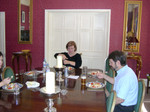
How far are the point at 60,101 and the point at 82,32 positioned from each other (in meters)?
3.70

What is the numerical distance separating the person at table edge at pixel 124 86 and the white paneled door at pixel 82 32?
2.99 meters

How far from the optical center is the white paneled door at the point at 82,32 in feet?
16.6

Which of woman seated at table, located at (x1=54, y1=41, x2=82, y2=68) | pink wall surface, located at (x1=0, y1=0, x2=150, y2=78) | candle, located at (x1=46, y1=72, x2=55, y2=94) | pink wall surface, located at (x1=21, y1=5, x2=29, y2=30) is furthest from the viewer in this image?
pink wall surface, located at (x1=21, y1=5, x2=29, y2=30)

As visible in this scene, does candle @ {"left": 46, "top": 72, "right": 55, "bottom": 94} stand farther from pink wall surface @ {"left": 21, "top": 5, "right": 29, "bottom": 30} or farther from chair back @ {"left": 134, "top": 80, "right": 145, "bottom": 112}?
pink wall surface @ {"left": 21, "top": 5, "right": 29, "bottom": 30}

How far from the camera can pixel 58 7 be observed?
16.6 ft

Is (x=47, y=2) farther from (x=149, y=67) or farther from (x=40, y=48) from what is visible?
(x=149, y=67)

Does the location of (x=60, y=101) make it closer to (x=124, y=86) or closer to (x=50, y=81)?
(x=50, y=81)

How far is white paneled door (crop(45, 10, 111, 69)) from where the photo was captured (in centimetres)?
506

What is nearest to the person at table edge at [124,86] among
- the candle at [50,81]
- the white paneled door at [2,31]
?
the candle at [50,81]

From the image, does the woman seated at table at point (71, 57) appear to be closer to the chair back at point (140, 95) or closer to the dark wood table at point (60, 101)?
the dark wood table at point (60, 101)

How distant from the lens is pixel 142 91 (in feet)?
6.00

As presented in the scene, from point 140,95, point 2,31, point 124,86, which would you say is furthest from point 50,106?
point 2,31

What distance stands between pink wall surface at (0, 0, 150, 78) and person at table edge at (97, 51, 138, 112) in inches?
118

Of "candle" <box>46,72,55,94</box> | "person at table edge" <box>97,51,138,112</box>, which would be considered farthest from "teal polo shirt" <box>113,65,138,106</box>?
"candle" <box>46,72,55,94</box>
